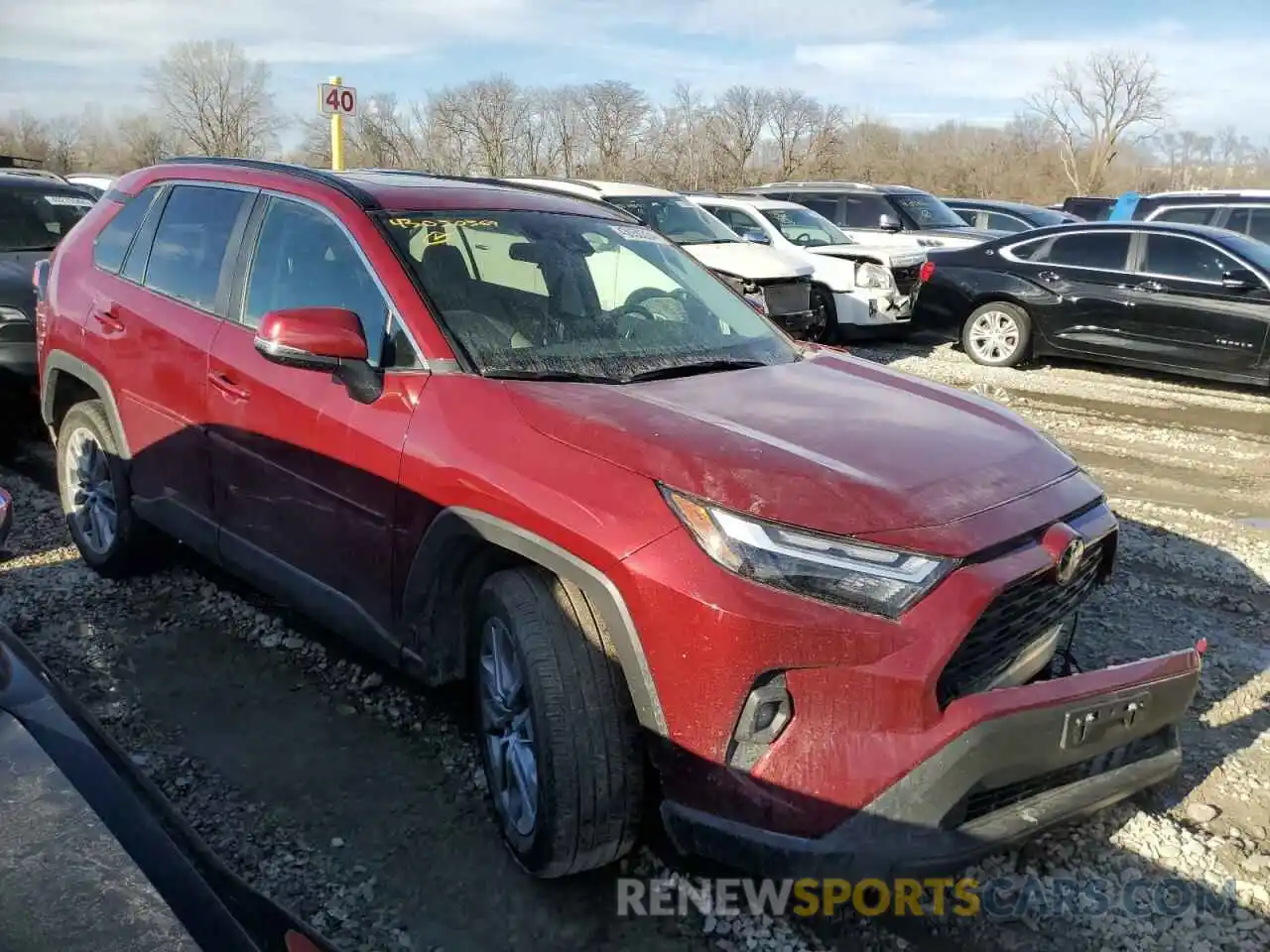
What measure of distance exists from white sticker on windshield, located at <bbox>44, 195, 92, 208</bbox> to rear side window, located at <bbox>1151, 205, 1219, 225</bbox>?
11254mm

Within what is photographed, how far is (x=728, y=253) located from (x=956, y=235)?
534 cm

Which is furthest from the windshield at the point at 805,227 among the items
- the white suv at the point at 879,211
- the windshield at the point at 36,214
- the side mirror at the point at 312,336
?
the side mirror at the point at 312,336

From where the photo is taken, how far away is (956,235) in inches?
556

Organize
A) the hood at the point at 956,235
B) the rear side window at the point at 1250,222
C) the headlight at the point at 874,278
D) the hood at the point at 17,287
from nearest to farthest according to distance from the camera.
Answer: the hood at the point at 17,287, the headlight at the point at 874,278, the rear side window at the point at 1250,222, the hood at the point at 956,235

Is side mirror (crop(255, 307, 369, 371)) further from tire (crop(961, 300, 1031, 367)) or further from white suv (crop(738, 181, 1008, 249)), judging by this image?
white suv (crop(738, 181, 1008, 249))

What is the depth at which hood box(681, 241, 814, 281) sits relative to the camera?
988cm

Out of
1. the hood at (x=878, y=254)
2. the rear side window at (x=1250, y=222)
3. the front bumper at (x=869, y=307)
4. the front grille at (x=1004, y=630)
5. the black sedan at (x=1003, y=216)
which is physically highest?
the black sedan at (x=1003, y=216)

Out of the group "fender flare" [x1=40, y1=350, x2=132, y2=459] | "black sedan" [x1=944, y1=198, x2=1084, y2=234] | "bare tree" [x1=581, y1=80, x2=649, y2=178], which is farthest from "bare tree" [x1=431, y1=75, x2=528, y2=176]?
"fender flare" [x1=40, y1=350, x2=132, y2=459]

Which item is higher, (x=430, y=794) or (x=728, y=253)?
(x=728, y=253)

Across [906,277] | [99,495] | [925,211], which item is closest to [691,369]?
[99,495]

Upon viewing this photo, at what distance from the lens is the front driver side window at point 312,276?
3.14 m

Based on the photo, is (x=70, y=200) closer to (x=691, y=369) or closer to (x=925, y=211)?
(x=691, y=369)

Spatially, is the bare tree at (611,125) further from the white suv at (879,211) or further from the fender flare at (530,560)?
the fender flare at (530,560)

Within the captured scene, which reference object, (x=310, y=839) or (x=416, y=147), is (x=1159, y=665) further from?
(x=416, y=147)
